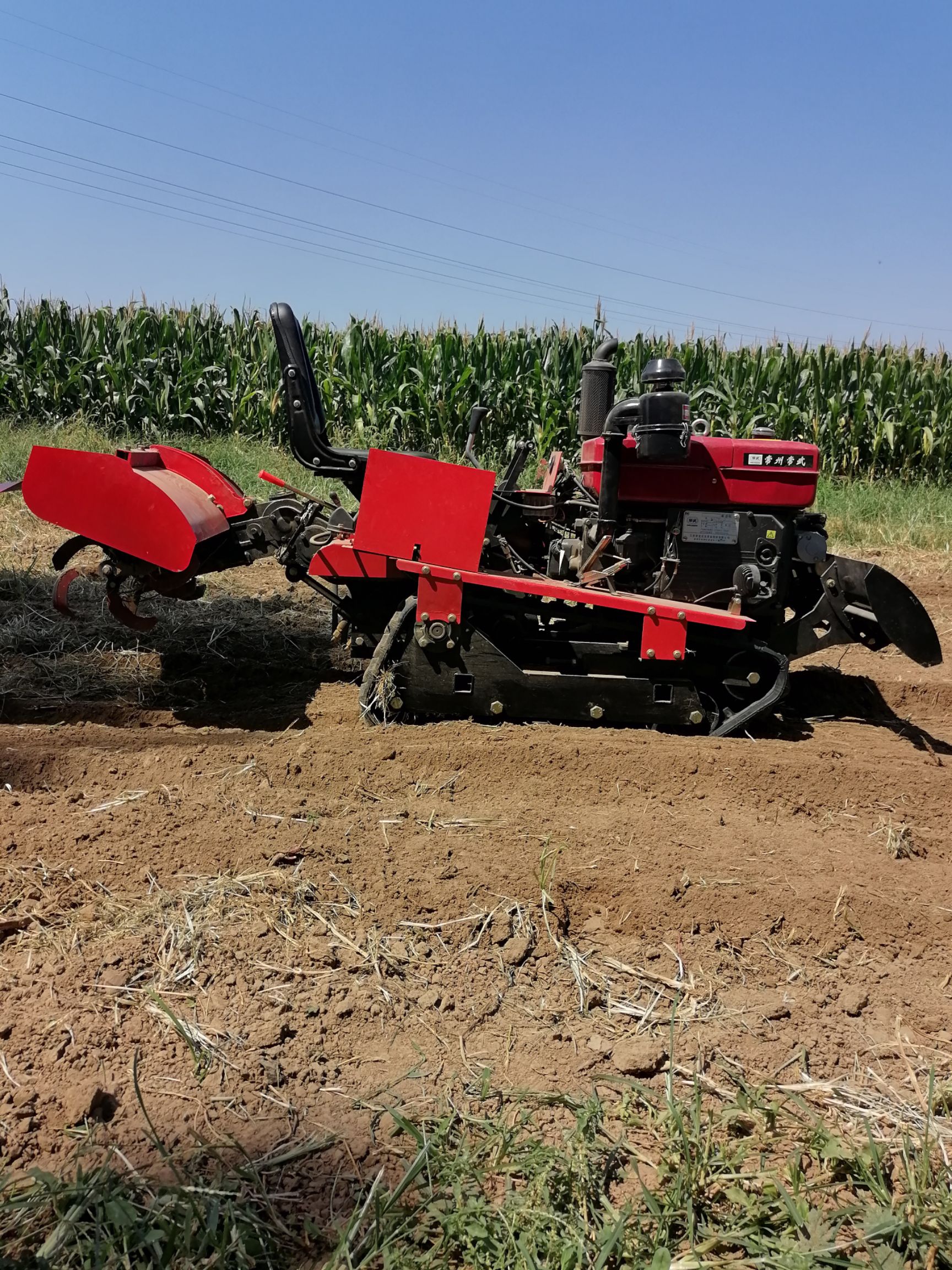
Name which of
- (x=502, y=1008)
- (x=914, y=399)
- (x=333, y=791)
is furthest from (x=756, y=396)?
(x=502, y=1008)

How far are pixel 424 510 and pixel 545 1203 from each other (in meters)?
3.24

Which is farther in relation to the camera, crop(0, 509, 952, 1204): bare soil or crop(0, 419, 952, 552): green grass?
crop(0, 419, 952, 552): green grass

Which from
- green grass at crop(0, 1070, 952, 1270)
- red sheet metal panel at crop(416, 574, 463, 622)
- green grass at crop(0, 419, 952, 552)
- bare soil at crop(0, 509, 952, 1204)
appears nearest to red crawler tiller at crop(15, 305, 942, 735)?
red sheet metal panel at crop(416, 574, 463, 622)

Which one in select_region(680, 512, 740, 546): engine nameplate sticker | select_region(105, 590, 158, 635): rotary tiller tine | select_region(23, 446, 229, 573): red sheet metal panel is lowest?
select_region(105, 590, 158, 635): rotary tiller tine

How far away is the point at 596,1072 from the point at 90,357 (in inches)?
565

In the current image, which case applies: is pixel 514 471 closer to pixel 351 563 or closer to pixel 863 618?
pixel 351 563

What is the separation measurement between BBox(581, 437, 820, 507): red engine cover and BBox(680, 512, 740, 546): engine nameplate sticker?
0.06m

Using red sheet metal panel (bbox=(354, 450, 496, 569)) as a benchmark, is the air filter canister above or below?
above

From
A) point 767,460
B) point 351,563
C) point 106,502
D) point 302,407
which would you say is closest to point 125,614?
point 106,502

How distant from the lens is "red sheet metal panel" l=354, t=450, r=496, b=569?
4.78 meters

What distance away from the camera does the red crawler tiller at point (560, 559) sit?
477 centimetres

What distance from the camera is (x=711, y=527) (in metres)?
5.07

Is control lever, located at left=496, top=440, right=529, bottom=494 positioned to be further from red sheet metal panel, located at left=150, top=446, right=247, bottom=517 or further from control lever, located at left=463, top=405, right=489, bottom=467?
red sheet metal panel, located at left=150, top=446, right=247, bottom=517

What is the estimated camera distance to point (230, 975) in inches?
118
